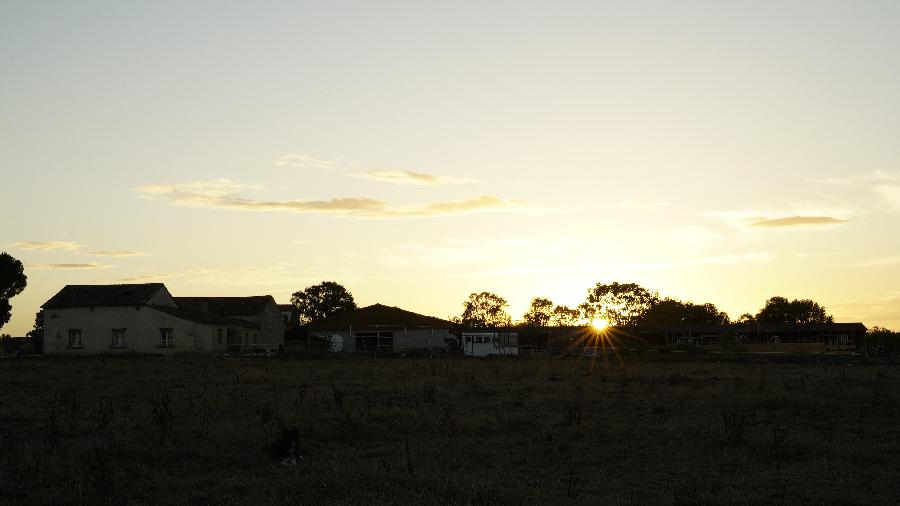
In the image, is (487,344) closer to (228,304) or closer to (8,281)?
(228,304)

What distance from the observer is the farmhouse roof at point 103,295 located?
68375 mm

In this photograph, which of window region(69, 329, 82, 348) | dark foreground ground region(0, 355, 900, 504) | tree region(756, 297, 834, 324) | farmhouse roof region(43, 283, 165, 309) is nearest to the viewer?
dark foreground ground region(0, 355, 900, 504)

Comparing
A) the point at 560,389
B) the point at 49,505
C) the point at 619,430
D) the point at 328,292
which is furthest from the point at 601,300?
the point at 49,505

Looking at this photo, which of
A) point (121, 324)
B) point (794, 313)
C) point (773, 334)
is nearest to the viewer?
point (121, 324)

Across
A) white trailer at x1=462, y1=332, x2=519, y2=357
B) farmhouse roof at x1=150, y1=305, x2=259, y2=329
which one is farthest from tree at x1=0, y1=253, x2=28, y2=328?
white trailer at x1=462, y1=332, x2=519, y2=357

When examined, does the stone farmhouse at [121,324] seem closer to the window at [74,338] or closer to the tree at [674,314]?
the window at [74,338]

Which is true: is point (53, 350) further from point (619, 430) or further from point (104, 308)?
point (619, 430)

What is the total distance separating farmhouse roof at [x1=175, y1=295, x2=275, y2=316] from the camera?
3214 inches

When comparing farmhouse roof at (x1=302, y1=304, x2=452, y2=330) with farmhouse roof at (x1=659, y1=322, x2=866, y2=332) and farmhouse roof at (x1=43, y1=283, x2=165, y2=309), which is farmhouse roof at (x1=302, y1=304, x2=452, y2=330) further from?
farmhouse roof at (x1=659, y1=322, x2=866, y2=332)

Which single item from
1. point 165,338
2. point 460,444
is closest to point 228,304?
point 165,338

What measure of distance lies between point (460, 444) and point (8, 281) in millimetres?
88281

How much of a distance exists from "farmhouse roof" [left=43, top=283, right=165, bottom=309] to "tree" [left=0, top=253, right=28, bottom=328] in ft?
77.0

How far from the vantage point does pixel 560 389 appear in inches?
1080

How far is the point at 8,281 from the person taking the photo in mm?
90875
